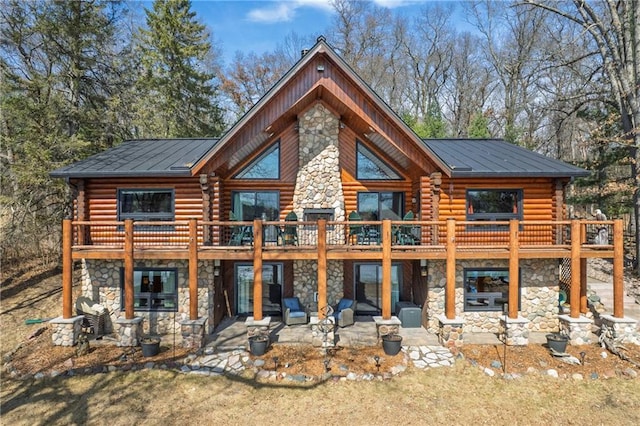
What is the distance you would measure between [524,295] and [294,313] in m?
7.59

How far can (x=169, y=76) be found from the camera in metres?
21.5

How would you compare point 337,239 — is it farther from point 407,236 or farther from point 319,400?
point 319,400

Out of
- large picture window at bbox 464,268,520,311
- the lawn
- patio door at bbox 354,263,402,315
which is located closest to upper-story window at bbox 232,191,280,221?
patio door at bbox 354,263,402,315

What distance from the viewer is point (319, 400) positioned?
729cm

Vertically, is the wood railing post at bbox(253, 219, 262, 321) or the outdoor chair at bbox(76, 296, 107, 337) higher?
the wood railing post at bbox(253, 219, 262, 321)

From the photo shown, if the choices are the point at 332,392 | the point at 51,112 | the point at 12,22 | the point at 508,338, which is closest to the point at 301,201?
the point at 332,392

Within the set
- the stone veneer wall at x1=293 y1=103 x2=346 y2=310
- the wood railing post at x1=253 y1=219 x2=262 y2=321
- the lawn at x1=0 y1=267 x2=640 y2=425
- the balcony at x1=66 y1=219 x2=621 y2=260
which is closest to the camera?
the lawn at x1=0 y1=267 x2=640 y2=425

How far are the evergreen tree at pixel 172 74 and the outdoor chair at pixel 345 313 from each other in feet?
51.4

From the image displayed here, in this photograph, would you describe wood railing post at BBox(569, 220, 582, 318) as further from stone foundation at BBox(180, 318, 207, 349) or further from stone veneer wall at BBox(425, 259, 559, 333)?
stone foundation at BBox(180, 318, 207, 349)

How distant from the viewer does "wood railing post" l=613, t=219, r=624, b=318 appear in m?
9.88

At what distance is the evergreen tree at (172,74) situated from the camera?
805 inches

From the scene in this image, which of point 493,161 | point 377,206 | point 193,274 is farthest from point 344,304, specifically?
point 493,161

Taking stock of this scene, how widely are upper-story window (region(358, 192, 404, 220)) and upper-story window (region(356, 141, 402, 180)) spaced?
62 cm

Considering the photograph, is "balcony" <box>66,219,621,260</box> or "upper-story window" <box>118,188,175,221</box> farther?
"upper-story window" <box>118,188,175,221</box>
